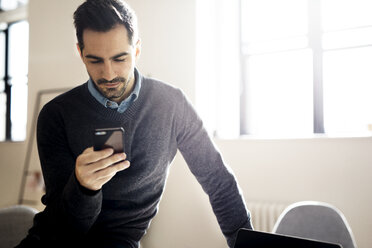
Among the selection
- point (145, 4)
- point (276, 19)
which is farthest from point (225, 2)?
point (145, 4)

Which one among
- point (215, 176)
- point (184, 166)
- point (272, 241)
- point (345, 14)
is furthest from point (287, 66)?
point (272, 241)

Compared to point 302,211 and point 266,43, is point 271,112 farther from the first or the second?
point 302,211

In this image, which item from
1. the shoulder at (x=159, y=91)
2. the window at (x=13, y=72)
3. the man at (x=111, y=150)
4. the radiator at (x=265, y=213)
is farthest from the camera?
the radiator at (x=265, y=213)

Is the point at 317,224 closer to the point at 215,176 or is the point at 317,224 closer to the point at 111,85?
the point at 215,176

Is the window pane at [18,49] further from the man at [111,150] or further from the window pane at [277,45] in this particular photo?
the window pane at [277,45]

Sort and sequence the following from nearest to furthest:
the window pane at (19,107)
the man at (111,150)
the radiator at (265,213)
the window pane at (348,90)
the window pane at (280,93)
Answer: the man at (111,150) < the window pane at (19,107) < the radiator at (265,213) < the window pane at (348,90) < the window pane at (280,93)

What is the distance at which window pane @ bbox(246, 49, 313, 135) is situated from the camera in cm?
211

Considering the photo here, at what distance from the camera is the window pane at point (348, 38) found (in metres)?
2.00

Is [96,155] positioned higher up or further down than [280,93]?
further down

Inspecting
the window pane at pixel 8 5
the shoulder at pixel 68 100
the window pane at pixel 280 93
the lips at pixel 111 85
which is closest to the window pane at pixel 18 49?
the window pane at pixel 8 5

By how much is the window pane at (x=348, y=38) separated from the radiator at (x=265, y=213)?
3.36 feet

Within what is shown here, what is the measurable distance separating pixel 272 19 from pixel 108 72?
174 cm

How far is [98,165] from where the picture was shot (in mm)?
675

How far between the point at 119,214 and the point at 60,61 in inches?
41.7
